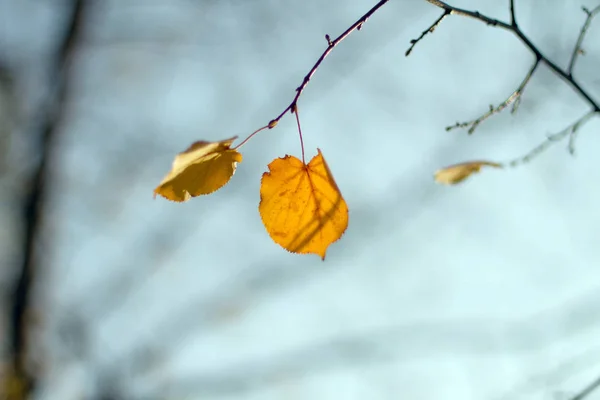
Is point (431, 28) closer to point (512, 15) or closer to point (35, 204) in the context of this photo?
point (512, 15)

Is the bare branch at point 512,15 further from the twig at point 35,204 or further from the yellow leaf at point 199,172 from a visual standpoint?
the twig at point 35,204

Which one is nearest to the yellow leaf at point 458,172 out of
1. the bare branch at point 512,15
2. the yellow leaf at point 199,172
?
the bare branch at point 512,15

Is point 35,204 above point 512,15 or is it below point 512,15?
above

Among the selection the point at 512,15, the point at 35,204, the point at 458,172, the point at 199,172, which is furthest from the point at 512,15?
the point at 35,204

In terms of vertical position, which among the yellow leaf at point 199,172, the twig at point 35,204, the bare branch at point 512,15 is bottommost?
the yellow leaf at point 199,172

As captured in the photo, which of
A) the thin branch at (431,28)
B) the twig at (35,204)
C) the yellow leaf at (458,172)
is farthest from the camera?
the twig at (35,204)

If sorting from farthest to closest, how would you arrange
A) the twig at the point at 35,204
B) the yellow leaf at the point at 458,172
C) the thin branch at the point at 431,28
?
the twig at the point at 35,204 < the yellow leaf at the point at 458,172 < the thin branch at the point at 431,28

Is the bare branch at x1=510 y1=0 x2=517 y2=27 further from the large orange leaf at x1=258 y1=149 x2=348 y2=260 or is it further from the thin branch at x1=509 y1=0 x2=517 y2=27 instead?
the large orange leaf at x1=258 y1=149 x2=348 y2=260
